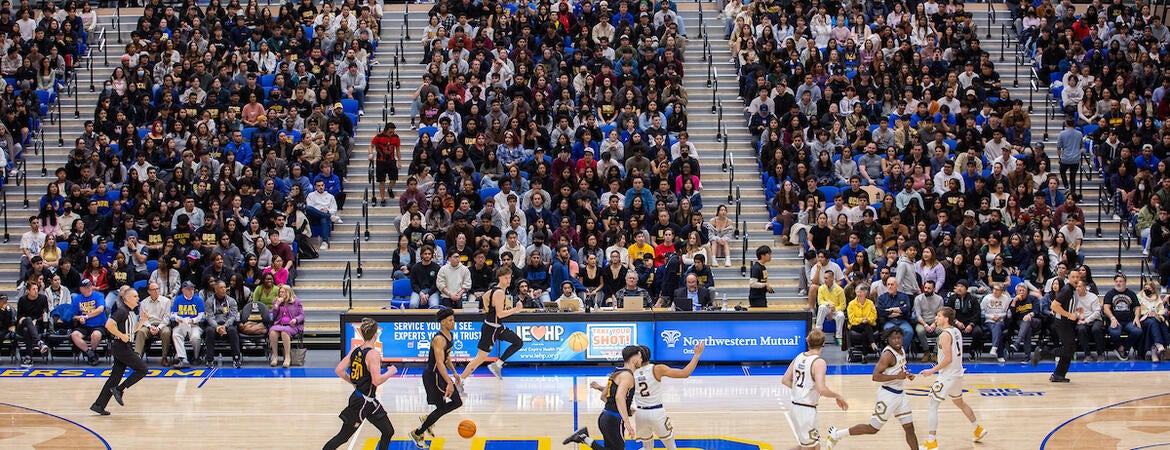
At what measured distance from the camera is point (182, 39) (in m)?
30.1

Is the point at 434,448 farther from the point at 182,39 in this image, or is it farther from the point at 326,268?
the point at 182,39

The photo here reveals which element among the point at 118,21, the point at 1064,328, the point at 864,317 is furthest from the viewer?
the point at 118,21

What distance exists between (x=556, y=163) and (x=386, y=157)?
336 centimetres

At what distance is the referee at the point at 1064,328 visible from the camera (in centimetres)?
1938

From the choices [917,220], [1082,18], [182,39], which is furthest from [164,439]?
[1082,18]

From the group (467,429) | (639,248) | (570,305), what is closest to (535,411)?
(467,429)

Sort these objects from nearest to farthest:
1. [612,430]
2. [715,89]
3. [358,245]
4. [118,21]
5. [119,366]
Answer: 1. [612,430]
2. [119,366]
3. [358,245]
4. [715,89]
5. [118,21]

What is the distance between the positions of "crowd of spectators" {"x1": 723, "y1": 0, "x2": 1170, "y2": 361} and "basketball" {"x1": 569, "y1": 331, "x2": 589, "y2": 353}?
3871mm

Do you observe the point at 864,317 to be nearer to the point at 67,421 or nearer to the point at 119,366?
the point at 119,366

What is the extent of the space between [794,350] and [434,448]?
23.3 feet

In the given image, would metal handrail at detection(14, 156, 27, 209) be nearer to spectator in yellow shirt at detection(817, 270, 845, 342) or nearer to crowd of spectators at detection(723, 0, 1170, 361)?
crowd of spectators at detection(723, 0, 1170, 361)

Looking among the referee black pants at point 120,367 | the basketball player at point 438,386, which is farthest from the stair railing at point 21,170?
the basketball player at point 438,386

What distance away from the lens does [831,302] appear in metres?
22.1

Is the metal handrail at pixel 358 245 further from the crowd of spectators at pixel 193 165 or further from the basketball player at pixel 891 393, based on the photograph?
the basketball player at pixel 891 393
